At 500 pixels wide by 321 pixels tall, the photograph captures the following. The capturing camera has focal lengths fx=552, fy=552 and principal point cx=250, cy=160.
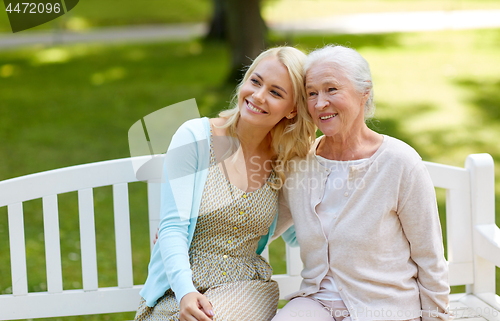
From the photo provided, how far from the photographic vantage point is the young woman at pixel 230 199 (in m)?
2.43

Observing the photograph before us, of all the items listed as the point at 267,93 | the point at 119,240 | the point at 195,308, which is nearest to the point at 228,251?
the point at 195,308

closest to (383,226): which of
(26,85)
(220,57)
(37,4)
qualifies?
(37,4)

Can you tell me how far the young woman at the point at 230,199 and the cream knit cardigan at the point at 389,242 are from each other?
303 mm

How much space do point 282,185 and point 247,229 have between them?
0.28 meters

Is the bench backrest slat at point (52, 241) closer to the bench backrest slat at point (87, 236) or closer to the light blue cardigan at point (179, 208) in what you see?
the bench backrest slat at point (87, 236)

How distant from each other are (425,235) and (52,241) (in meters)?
1.79

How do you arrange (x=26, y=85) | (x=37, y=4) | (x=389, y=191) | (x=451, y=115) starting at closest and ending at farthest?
(x=389, y=191)
(x=37, y=4)
(x=451, y=115)
(x=26, y=85)

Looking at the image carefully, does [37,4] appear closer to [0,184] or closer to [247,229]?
[0,184]

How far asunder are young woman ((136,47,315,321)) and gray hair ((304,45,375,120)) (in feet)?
0.42

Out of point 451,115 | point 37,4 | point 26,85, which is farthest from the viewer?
point 26,85

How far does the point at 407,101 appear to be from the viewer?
918cm

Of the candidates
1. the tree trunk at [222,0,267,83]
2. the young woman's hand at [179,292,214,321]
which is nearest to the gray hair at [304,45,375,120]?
the young woman's hand at [179,292,214,321]

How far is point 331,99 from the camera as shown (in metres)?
2.45

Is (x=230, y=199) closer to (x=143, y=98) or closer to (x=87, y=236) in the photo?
(x=87, y=236)
